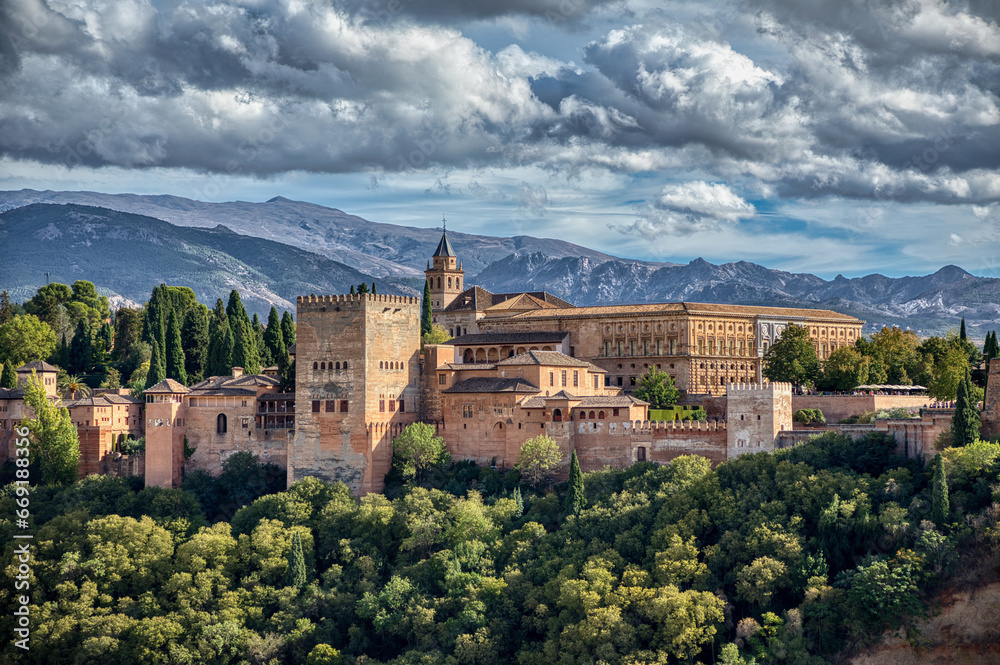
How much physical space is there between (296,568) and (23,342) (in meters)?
39.3

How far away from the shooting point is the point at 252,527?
224 feet

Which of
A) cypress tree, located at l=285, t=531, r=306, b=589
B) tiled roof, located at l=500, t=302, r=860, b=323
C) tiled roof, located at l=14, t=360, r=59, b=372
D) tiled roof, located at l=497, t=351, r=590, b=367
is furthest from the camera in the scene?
tiled roof, located at l=500, t=302, r=860, b=323

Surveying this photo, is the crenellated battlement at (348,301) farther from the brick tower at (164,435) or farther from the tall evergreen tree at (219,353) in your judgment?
the tall evergreen tree at (219,353)

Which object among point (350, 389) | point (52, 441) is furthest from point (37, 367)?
point (350, 389)

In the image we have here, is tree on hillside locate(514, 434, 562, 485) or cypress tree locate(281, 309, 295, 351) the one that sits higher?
cypress tree locate(281, 309, 295, 351)

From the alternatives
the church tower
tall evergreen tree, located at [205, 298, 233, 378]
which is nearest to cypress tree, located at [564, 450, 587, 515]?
tall evergreen tree, located at [205, 298, 233, 378]

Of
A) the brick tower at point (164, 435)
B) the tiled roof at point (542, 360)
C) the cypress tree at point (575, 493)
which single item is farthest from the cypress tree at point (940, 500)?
the brick tower at point (164, 435)

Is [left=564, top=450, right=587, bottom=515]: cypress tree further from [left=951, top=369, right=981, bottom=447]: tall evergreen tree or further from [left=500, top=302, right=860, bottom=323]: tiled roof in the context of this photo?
[left=500, top=302, right=860, bottom=323]: tiled roof

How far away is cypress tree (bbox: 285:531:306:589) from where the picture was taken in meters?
63.8

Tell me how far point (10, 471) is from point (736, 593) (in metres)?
45.1

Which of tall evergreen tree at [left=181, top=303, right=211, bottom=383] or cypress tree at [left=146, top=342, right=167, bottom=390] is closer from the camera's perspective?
cypress tree at [left=146, top=342, right=167, bottom=390]

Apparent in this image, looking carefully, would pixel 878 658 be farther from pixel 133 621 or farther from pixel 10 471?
pixel 10 471

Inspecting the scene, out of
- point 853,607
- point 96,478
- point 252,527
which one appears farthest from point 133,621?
point 853,607

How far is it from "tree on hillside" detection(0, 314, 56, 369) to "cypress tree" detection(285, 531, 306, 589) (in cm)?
3627
